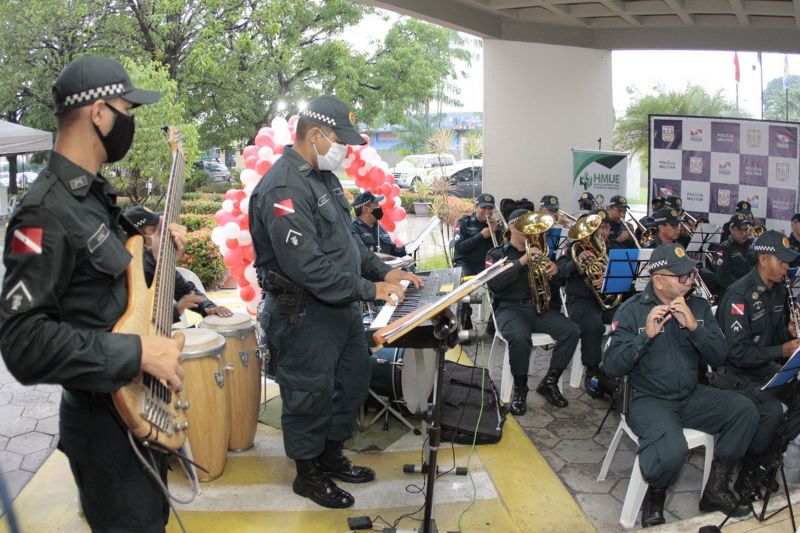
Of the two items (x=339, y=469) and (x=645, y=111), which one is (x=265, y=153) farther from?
(x=645, y=111)

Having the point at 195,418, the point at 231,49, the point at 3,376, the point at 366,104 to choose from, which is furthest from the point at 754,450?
the point at 366,104

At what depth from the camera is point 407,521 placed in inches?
160

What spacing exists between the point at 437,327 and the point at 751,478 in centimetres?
262

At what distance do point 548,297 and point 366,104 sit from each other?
14.9 metres

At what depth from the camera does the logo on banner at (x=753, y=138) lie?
9492mm

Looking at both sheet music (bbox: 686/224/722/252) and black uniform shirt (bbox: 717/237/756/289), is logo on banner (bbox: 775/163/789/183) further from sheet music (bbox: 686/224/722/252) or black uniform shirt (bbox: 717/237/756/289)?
black uniform shirt (bbox: 717/237/756/289)

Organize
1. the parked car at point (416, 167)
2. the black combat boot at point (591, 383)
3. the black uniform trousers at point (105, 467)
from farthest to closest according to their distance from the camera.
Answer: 1. the parked car at point (416, 167)
2. the black combat boot at point (591, 383)
3. the black uniform trousers at point (105, 467)

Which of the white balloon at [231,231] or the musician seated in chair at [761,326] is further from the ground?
the white balloon at [231,231]

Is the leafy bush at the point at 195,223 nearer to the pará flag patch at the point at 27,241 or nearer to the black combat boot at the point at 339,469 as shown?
the black combat boot at the point at 339,469

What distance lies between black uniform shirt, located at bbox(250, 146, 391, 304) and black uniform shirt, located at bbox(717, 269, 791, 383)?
9.40ft

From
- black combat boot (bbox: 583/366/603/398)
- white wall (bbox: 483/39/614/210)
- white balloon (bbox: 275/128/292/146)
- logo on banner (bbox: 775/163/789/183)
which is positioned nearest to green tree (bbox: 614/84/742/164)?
white wall (bbox: 483/39/614/210)

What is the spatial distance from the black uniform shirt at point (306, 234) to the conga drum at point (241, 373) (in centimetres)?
83

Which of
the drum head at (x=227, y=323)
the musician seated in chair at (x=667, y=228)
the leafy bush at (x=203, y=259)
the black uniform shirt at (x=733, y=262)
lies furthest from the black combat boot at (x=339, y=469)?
the leafy bush at (x=203, y=259)

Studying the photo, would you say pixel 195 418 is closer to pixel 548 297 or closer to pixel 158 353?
pixel 158 353
